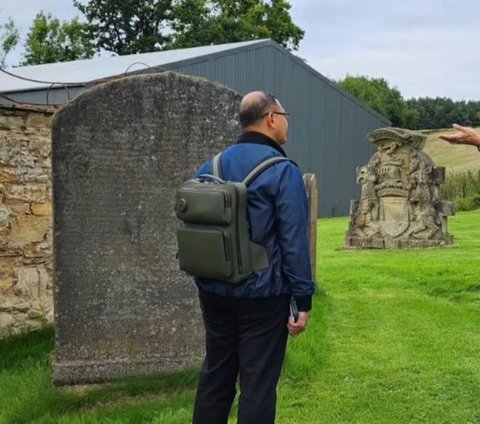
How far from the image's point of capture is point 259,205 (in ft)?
12.2

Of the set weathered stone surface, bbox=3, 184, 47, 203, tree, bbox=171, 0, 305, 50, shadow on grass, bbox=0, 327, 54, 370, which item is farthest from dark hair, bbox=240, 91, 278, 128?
tree, bbox=171, 0, 305, 50

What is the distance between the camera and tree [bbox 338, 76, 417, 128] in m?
56.2

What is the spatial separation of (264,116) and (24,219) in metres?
4.04

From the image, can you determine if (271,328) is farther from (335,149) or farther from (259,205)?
(335,149)

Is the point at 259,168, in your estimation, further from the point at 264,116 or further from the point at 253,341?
the point at 253,341

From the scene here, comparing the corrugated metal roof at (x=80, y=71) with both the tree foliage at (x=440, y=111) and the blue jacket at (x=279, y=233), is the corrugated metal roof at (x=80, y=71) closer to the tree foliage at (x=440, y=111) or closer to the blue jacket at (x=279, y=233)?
the blue jacket at (x=279, y=233)

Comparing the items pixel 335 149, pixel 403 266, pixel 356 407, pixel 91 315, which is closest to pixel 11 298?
pixel 91 315

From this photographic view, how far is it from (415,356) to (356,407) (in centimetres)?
140

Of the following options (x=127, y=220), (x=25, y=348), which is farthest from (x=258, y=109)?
(x=25, y=348)

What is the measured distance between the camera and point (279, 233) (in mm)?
3701

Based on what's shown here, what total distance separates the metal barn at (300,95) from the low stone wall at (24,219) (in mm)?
15279

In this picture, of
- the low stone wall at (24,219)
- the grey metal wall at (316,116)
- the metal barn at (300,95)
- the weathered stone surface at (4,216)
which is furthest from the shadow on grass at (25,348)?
the grey metal wall at (316,116)

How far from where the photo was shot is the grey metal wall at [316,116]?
28.5 meters

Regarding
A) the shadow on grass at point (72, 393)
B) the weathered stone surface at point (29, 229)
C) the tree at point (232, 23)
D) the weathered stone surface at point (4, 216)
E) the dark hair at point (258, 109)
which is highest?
the tree at point (232, 23)
